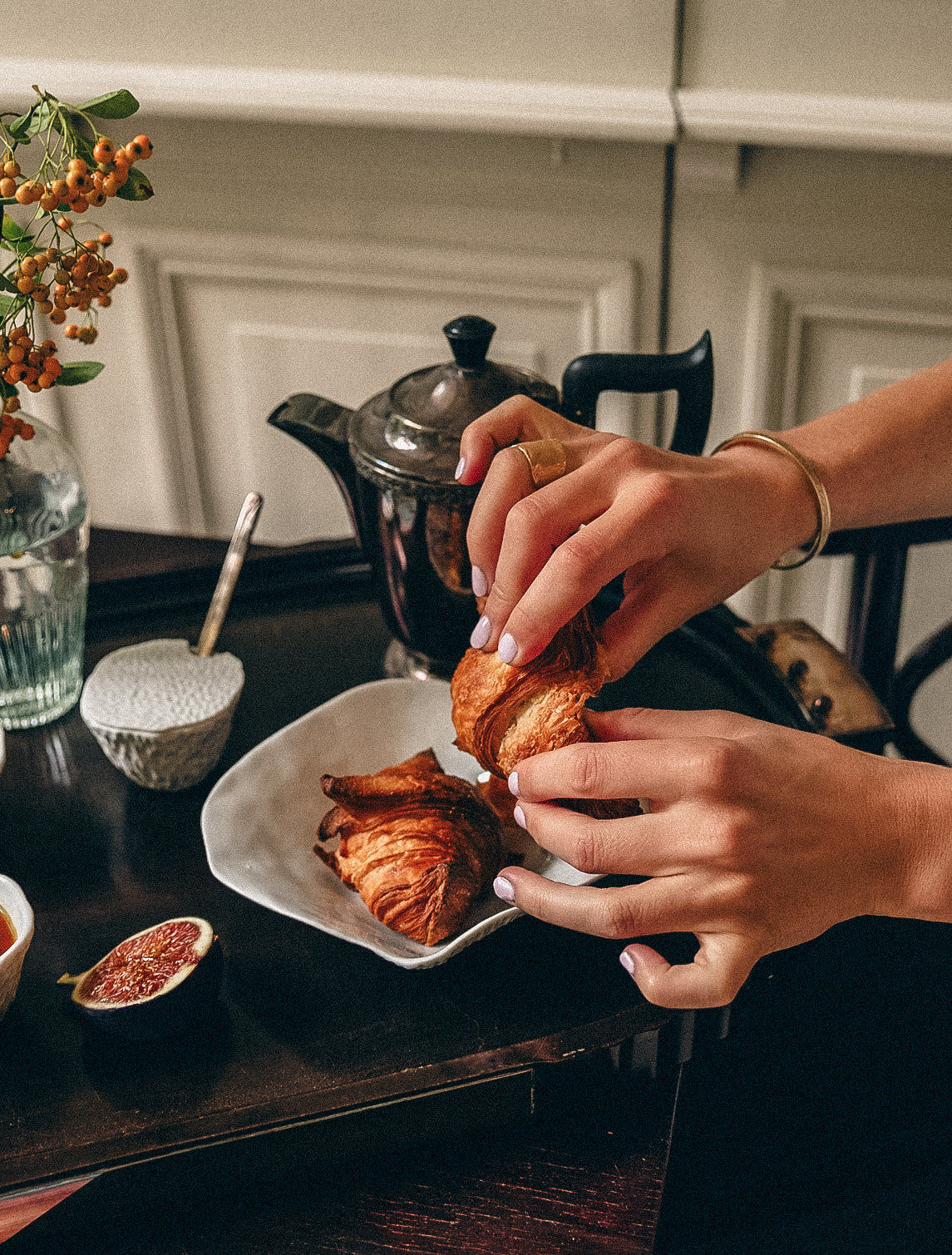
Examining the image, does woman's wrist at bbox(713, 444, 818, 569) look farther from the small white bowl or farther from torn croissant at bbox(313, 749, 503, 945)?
the small white bowl

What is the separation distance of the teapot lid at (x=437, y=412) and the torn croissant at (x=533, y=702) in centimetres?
15

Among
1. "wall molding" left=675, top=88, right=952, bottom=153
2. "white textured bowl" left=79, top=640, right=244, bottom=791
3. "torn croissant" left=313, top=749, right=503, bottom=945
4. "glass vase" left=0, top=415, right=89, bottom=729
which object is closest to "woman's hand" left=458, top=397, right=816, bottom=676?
"torn croissant" left=313, top=749, right=503, bottom=945

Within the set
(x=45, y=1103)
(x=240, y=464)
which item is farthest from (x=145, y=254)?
(x=45, y=1103)

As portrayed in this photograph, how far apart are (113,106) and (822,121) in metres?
0.77

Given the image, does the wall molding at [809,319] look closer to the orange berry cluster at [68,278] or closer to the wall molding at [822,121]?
the wall molding at [822,121]

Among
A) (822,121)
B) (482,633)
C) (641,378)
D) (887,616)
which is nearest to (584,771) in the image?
(482,633)

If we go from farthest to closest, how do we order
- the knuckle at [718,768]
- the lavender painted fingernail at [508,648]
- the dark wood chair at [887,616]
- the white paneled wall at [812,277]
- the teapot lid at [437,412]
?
the white paneled wall at [812,277]
the dark wood chair at [887,616]
the teapot lid at [437,412]
the lavender painted fingernail at [508,648]
the knuckle at [718,768]

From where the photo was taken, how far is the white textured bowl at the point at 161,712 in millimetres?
792

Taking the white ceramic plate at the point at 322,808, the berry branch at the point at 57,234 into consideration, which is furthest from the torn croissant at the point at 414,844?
the berry branch at the point at 57,234

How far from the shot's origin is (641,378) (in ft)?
2.83

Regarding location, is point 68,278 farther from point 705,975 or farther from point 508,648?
point 705,975

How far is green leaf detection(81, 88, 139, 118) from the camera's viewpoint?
683 mm

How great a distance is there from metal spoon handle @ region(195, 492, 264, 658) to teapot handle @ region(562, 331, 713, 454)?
0.88 ft

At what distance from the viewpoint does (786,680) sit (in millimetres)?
876
